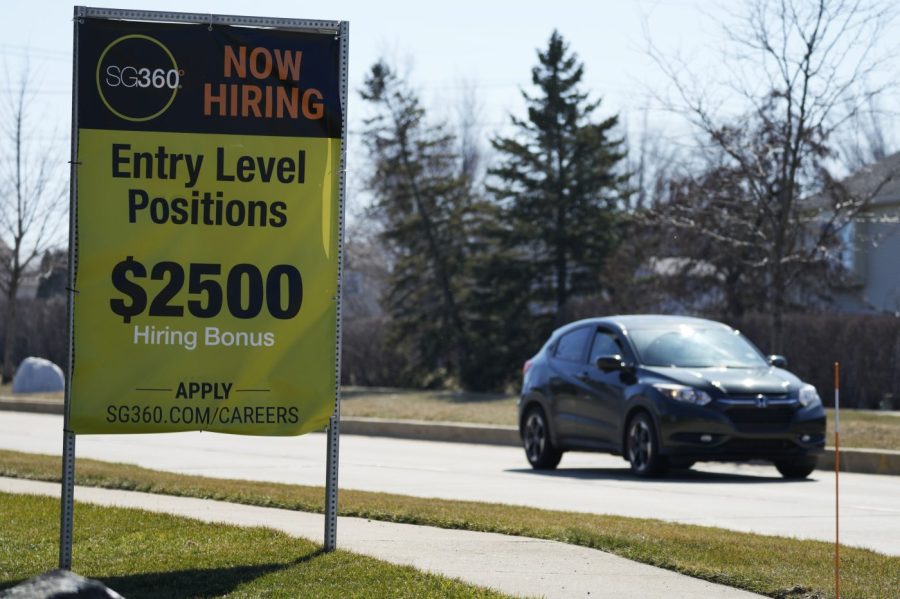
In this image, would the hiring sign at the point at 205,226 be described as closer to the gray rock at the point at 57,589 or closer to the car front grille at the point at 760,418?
the gray rock at the point at 57,589

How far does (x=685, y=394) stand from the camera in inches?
613

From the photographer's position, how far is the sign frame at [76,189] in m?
7.80

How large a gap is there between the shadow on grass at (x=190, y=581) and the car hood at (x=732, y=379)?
8.49 metres

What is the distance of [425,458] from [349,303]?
39919 mm

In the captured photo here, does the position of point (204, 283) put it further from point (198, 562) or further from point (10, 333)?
point (10, 333)

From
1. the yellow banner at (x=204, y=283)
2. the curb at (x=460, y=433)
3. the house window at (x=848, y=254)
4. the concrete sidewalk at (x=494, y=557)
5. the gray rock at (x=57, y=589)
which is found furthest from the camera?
the house window at (x=848, y=254)

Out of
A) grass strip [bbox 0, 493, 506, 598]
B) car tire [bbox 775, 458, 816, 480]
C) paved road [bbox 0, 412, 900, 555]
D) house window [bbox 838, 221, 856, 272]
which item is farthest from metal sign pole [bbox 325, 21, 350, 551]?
house window [bbox 838, 221, 856, 272]

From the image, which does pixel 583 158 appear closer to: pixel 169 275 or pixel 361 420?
pixel 361 420

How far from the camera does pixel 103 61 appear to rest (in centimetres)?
805

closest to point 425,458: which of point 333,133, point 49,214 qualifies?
point 333,133

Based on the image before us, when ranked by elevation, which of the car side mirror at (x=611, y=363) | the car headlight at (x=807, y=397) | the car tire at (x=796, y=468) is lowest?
the car tire at (x=796, y=468)

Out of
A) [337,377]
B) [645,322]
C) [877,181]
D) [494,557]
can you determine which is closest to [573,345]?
[645,322]

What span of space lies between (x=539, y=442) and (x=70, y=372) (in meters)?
10.2

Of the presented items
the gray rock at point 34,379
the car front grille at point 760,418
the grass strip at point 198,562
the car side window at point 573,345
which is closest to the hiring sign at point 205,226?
the grass strip at point 198,562
